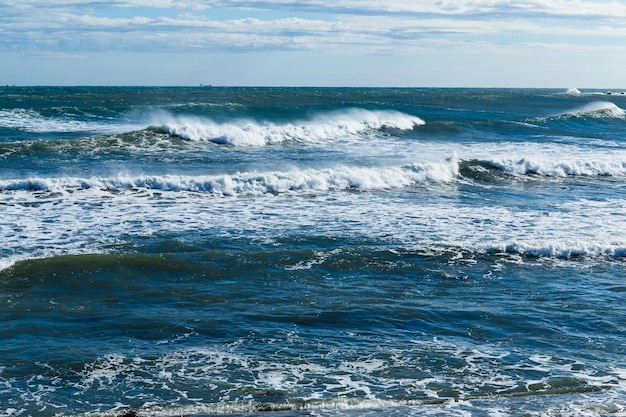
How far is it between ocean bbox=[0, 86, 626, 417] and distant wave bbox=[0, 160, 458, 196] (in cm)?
7

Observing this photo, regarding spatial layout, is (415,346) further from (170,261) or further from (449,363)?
(170,261)

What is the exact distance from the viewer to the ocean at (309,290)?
26.4 feet

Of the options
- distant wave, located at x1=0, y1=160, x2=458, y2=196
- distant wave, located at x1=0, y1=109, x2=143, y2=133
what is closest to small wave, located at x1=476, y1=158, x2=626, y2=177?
distant wave, located at x1=0, y1=160, x2=458, y2=196

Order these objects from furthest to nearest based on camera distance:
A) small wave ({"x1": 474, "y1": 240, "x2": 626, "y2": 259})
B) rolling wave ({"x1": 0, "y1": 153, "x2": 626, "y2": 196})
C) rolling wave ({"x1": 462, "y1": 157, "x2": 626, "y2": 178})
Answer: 1. rolling wave ({"x1": 462, "y1": 157, "x2": 626, "y2": 178})
2. rolling wave ({"x1": 0, "y1": 153, "x2": 626, "y2": 196})
3. small wave ({"x1": 474, "y1": 240, "x2": 626, "y2": 259})

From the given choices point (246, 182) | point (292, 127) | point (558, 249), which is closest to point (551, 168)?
point (246, 182)

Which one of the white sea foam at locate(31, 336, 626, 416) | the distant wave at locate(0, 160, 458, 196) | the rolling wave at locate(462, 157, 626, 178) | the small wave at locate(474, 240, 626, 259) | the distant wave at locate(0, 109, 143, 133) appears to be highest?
the distant wave at locate(0, 109, 143, 133)

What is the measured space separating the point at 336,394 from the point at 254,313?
264 cm

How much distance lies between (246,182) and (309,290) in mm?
9185

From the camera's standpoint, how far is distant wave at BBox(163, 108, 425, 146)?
31.2 metres

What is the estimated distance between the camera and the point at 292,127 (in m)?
35.2

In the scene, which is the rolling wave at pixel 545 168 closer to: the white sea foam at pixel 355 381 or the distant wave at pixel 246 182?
the distant wave at pixel 246 182

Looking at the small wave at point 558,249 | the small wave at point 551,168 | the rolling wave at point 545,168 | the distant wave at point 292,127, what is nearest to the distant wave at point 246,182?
the rolling wave at point 545,168

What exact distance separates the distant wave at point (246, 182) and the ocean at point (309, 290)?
0.07 m

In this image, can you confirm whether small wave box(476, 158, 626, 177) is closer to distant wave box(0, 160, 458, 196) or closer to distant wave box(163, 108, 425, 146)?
distant wave box(0, 160, 458, 196)
